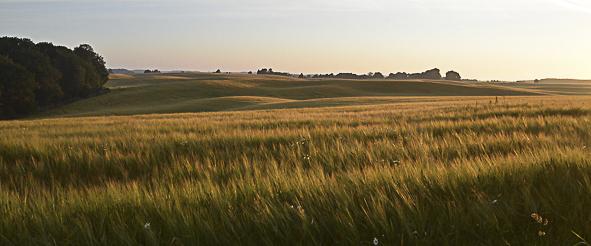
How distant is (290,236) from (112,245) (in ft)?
2.31

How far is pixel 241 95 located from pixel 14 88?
3452 centimetres

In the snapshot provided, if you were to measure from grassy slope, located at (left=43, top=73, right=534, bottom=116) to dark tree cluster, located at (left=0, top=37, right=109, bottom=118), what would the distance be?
300 centimetres

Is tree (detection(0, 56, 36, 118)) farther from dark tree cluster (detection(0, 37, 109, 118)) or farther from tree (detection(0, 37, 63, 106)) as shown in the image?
tree (detection(0, 37, 63, 106))

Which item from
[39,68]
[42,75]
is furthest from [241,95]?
[39,68]

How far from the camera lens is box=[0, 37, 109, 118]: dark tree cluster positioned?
5375 cm

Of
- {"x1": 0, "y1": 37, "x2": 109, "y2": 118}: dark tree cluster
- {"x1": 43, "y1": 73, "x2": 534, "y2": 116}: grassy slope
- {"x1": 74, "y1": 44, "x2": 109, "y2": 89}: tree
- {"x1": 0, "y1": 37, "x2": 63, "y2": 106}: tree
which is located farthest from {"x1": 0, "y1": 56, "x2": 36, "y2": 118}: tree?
{"x1": 74, "y1": 44, "x2": 109, "y2": 89}: tree

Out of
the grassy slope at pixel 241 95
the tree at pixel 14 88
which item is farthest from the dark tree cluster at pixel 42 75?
the grassy slope at pixel 241 95

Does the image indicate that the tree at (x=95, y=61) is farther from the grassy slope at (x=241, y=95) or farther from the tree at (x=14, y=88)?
the tree at (x=14, y=88)

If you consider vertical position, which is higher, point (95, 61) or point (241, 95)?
point (95, 61)

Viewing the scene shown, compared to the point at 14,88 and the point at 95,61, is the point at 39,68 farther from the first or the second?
the point at 95,61

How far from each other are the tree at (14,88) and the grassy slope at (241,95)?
10.5ft

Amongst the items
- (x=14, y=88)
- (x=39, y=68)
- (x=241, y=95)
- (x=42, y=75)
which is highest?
(x=39, y=68)

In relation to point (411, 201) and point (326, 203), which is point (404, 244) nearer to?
point (411, 201)

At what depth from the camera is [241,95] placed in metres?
79.6
